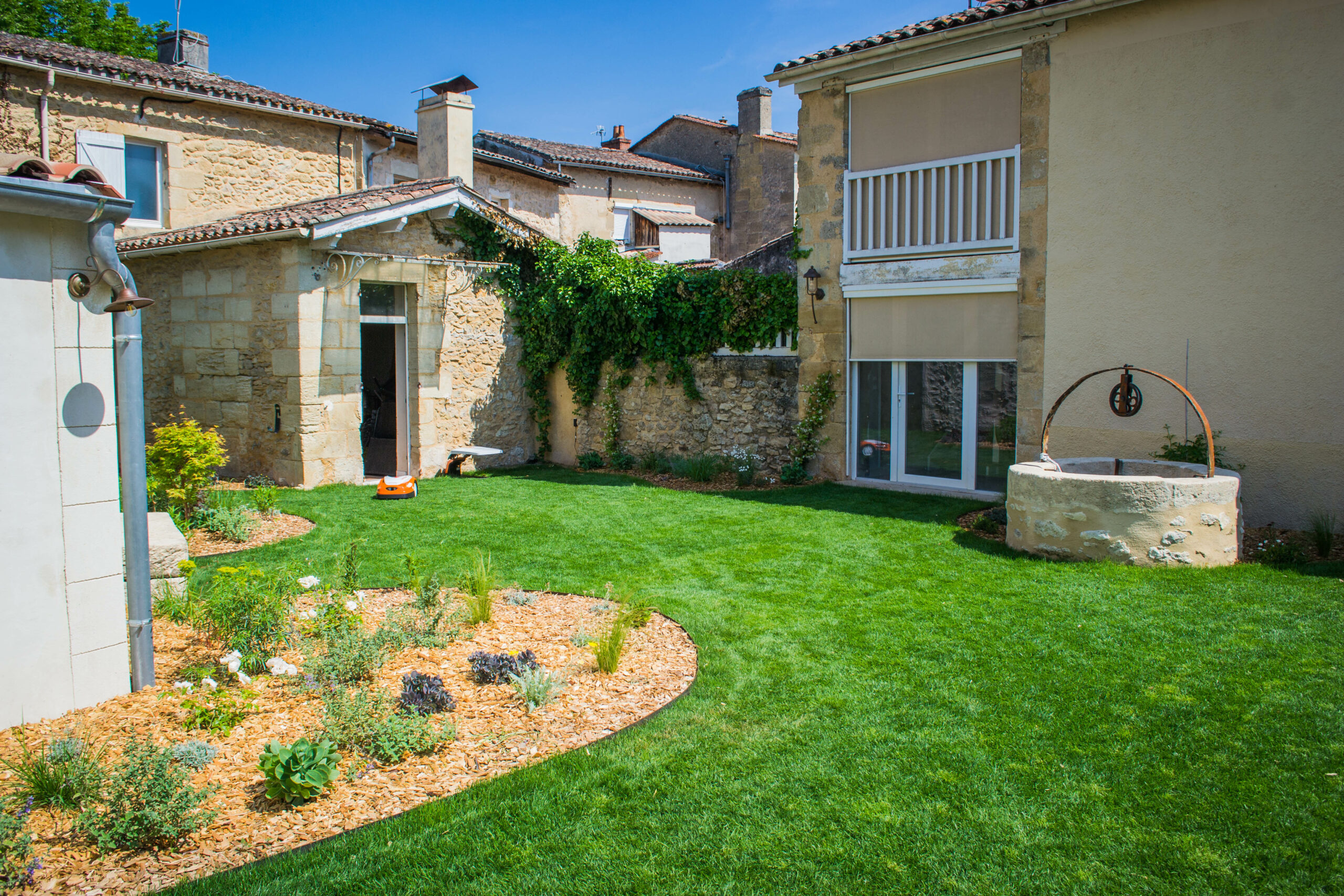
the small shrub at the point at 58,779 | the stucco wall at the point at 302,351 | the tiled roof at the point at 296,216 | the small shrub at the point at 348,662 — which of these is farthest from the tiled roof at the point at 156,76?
the small shrub at the point at 58,779

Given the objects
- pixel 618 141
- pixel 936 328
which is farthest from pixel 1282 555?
pixel 618 141

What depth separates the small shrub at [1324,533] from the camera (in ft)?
24.7

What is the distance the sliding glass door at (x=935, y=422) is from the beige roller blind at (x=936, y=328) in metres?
0.13

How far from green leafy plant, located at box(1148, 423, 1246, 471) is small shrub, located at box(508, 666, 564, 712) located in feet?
21.3

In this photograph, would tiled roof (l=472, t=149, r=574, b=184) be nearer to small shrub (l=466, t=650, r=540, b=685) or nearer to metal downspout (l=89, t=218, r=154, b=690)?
metal downspout (l=89, t=218, r=154, b=690)

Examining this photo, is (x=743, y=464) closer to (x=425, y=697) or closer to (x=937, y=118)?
(x=937, y=118)

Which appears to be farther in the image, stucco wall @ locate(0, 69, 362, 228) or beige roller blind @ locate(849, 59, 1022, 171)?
stucco wall @ locate(0, 69, 362, 228)

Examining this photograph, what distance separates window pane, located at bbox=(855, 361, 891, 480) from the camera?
11438mm

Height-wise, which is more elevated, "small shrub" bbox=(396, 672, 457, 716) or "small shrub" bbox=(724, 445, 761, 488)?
"small shrub" bbox=(724, 445, 761, 488)

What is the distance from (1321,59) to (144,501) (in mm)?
10162

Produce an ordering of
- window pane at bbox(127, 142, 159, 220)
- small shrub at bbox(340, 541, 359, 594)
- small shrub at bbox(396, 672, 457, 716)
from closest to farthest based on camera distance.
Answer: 1. small shrub at bbox(396, 672, 457, 716)
2. small shrub at bbox(340, 541, 359, 594)
3. window pane at bbox(127, 142, 159, 220)

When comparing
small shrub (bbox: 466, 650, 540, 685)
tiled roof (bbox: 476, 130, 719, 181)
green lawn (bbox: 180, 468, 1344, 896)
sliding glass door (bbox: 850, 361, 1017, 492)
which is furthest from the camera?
tiled roof (bbox: 476, 130, 719, 181)

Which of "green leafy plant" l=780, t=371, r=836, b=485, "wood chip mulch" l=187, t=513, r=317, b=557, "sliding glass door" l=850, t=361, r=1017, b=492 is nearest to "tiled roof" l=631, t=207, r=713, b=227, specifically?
"green leafy plant" l=780, t=371, r=836, b=485

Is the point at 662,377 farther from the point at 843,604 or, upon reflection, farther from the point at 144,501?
the point at 144,501
